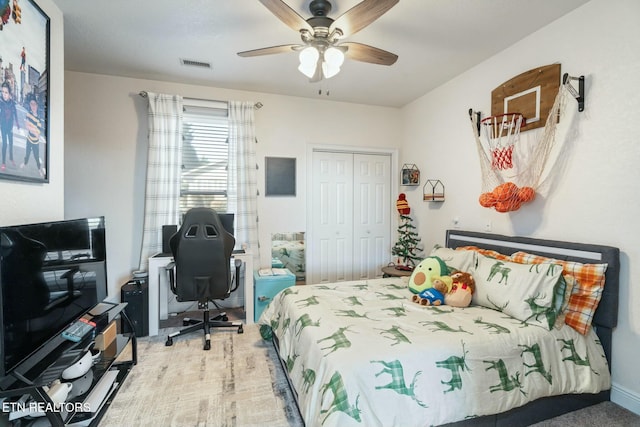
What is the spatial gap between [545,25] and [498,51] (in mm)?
420

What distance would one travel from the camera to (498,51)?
2.69 m

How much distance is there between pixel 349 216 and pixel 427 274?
73.1 inches

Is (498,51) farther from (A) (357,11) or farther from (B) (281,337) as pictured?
(B) (281,337)

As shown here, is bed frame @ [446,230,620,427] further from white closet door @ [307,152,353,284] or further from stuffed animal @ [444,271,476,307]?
white closet door @ [307,152,353,284]

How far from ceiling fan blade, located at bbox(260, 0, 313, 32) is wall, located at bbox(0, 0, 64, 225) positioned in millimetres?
1527

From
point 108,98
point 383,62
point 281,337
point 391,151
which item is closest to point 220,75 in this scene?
point 108,98

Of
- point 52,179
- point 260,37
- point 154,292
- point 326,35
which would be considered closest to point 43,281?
point 52,179

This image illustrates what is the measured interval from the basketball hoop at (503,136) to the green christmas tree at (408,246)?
136 cm

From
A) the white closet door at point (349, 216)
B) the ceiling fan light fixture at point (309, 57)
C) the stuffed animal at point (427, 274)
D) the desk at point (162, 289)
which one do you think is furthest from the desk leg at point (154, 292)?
the stuffed animal at point (427, 274)

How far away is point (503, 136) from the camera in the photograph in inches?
106

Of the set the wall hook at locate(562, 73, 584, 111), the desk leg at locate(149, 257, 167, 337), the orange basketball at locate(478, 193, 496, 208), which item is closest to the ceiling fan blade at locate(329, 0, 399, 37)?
the wall hook at locate(562, 73, 584, 111)

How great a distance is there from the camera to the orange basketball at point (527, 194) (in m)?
2.34

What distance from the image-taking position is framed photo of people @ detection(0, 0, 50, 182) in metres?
1.46

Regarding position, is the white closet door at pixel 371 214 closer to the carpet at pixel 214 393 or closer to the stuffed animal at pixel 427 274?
the stuffed animal at pixel 427 274
